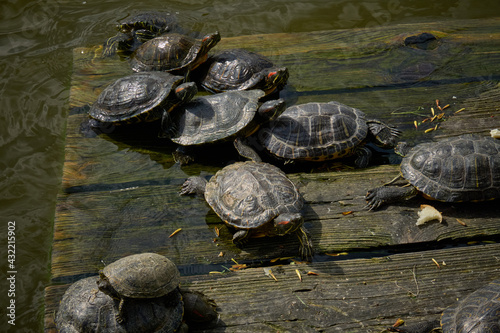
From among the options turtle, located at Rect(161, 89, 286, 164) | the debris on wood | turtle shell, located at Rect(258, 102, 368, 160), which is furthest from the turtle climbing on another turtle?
the debris on wood

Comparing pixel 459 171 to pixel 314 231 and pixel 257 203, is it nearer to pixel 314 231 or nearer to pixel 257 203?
pixel 314 231

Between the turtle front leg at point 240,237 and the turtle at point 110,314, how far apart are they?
74 centimetres

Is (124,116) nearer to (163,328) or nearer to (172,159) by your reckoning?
(172,159)

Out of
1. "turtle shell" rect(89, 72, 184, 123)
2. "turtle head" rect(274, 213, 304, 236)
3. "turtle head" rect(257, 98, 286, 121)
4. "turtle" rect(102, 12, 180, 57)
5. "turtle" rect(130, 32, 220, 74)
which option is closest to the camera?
"turtle head" rect(274, 213, 304, 236)

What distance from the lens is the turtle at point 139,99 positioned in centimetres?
419

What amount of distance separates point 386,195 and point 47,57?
5052mm

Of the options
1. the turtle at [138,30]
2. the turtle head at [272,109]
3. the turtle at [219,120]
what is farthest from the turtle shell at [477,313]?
the turtle at [138,30]

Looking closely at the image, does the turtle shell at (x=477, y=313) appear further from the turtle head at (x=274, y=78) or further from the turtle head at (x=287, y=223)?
the turtle head at (x=274, y=78)

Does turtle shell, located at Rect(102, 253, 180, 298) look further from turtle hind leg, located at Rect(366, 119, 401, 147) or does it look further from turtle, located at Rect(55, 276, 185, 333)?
turtle hind leg, located at Rect(366, 119, 401, 147)

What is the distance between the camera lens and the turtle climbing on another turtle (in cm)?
419

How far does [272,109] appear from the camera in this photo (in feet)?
13.4

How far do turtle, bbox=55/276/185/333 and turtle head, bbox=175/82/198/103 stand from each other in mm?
2166

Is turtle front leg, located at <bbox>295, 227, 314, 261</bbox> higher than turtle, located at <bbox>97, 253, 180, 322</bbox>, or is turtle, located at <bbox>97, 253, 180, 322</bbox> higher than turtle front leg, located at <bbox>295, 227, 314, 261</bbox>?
turtle, located at <bbox>97, 253, 180, 322</bbox>

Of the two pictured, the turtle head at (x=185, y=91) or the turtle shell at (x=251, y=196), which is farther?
the turtle head at (x=185, y=91)
